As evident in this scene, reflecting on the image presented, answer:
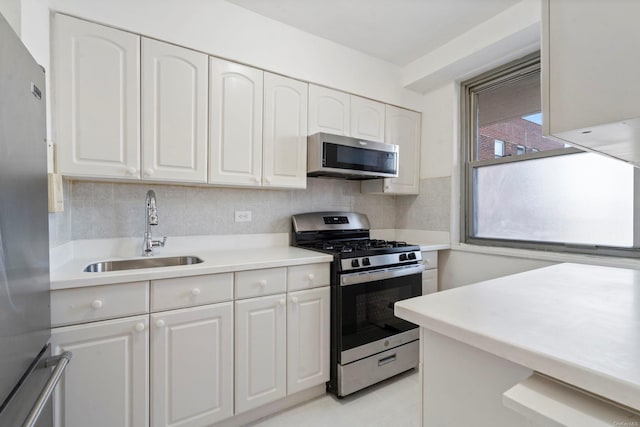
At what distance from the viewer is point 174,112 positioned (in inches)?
67.2

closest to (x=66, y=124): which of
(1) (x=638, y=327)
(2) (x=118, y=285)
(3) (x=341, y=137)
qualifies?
(2) (x=118, y=285)

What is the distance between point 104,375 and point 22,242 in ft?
2.50

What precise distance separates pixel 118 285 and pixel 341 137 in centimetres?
162

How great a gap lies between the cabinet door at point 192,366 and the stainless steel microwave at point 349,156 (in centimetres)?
114

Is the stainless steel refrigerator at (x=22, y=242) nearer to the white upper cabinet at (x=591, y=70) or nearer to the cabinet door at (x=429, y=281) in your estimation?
the white upper cabinet at (x=591, y=70)

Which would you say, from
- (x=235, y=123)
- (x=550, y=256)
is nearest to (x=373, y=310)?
(x=550, y=256)

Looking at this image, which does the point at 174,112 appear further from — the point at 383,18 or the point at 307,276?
the point at 383,18

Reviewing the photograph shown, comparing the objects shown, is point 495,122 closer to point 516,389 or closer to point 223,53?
→ point 223,53

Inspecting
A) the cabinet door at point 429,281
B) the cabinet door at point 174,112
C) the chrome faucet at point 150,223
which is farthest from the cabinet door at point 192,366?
the cabinet door at point 429,281

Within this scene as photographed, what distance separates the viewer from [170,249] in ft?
6.31

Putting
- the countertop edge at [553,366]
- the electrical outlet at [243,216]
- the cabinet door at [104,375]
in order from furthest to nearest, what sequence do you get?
1. the electrical outlet at [243,216]
2. the cabinet door at [104,375]
3. the countertop edge at [553,366]

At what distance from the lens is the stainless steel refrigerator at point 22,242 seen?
0.73 metres

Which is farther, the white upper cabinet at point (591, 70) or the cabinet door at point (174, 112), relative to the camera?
the cabinet door at point (174, 112)

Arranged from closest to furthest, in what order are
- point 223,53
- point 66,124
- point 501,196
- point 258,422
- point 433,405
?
point 433,405 < point 66,124 < point 258,422 < point 223,53 < point 501,196
